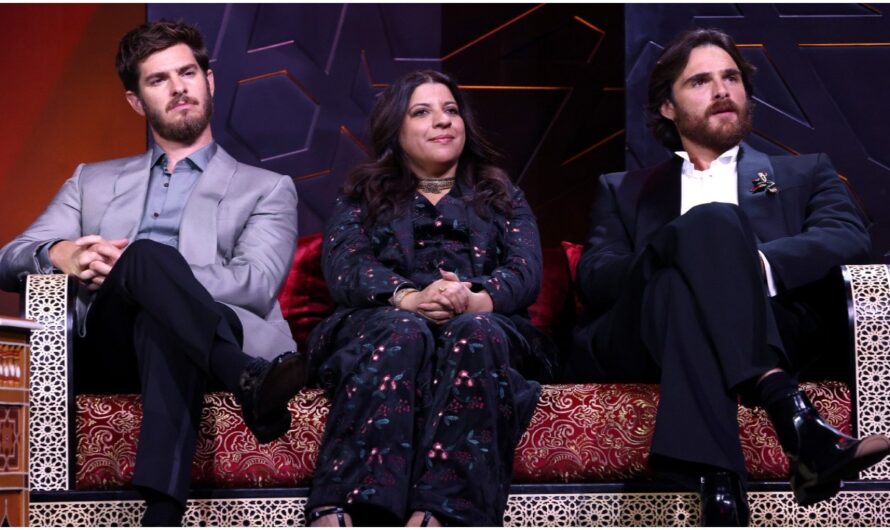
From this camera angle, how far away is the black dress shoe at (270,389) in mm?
2443

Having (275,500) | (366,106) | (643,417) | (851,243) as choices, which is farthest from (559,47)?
(275,500)

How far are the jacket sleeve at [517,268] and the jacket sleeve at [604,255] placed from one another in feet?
0.48

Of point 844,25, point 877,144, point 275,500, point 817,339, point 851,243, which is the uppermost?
point 844,25

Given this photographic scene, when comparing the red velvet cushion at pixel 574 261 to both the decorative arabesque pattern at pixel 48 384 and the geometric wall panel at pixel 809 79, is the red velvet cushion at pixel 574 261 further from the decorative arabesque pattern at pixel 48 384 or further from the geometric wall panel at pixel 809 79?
the decorative arabesque pattern at pixel 48 384

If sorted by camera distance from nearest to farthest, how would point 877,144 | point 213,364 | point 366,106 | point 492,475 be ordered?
point 492,475, point 213,364, point 877,144, point 366,106

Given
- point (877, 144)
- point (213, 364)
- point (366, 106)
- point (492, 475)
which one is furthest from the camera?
point (366, 106)

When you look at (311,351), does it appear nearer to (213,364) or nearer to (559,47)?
(213,364)

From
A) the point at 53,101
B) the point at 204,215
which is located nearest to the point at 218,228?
the point at 204,215

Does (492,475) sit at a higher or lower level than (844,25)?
lower

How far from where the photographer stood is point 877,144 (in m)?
3.93

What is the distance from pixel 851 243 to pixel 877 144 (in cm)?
113

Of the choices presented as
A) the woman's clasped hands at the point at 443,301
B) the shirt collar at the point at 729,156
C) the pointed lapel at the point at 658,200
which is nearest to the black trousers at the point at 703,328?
the woman's clasped hands at the point at 443,301

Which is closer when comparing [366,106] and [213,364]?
[213,364]

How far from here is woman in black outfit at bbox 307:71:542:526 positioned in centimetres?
238
